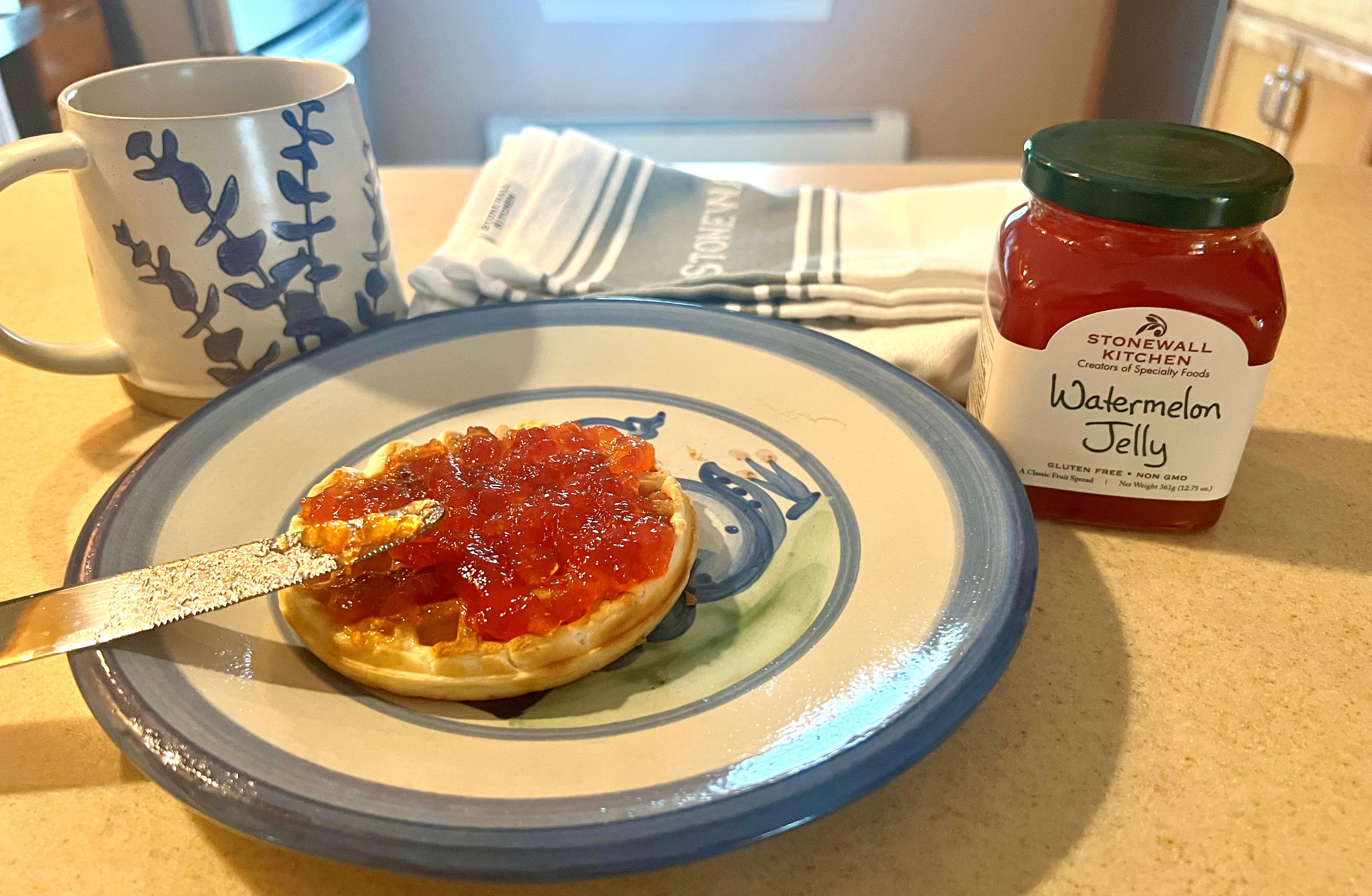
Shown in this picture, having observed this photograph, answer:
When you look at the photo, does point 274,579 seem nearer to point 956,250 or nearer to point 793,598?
point 793,598

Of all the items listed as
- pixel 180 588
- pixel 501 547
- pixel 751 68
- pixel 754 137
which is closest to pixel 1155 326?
pixel 501 547

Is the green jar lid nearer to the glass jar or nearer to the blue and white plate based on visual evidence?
the glass jar

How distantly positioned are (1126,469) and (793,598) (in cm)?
29

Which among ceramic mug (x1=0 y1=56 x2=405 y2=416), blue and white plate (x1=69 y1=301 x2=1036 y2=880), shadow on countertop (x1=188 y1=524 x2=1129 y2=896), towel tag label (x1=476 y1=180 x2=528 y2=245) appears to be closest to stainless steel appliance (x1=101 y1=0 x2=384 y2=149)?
towel tag label (x1=476 y1=180 x2=528 y2=245)

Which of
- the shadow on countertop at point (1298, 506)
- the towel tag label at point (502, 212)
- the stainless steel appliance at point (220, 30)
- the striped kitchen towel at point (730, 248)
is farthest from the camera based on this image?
the stainless steel appliance at point (220, 30)

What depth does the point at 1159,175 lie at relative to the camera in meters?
0.64

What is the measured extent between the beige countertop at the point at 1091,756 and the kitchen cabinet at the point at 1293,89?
5.38ft

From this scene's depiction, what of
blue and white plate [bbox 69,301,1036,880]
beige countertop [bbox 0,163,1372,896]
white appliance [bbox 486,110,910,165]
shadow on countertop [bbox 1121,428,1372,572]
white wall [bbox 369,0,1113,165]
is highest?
blue and white plate [bbox 69,301,1036,880]

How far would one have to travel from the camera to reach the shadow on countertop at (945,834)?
0.51 meters

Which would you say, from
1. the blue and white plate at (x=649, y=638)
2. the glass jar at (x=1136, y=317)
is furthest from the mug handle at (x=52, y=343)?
the glass jar at (x=1136, y=317)

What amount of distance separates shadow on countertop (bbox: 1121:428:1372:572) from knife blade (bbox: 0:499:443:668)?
603 mm

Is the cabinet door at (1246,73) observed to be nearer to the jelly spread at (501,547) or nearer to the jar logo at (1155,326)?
the jar logo at (1155,326)

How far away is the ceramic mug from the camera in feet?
2.61

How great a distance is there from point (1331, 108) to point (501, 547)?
238 centimetres
